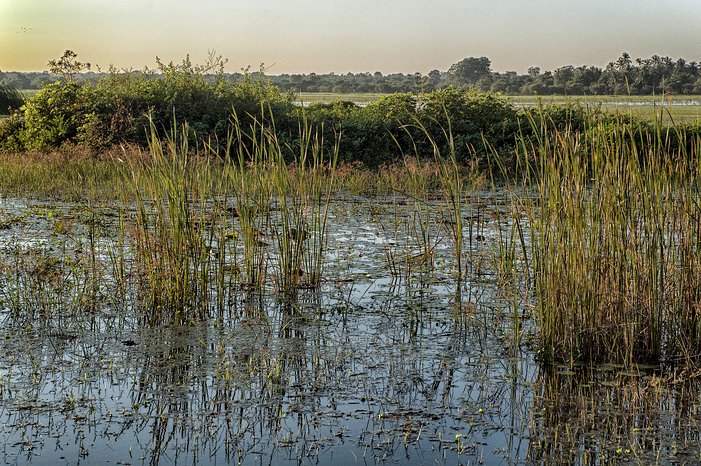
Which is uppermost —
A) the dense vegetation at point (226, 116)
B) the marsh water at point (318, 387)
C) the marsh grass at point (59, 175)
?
the dense vegetation at point (226, 116)

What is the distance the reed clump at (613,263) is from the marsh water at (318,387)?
18 cm

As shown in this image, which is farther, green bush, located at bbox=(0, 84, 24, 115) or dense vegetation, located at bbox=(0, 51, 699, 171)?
green bush, located at bbox=(0, 84, 24, 115)

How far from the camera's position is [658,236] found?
15.3 feet

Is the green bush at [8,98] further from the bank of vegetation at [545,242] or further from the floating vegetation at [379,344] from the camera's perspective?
the floating vegetation at [379,344]

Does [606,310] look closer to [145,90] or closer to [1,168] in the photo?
[1,168]

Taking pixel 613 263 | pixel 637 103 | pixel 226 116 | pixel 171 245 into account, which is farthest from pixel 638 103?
pixel 226 116

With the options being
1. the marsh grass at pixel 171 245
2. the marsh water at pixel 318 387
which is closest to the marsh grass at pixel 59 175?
the marsh grass at pixel 171 245

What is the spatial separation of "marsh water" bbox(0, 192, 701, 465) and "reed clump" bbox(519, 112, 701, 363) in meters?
0.18

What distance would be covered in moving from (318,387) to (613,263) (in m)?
1.70

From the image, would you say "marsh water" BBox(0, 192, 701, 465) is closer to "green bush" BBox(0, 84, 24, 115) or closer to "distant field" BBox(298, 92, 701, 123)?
"distant field" BBox(298, 92, 701, 123)

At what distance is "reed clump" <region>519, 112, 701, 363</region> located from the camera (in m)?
4.53

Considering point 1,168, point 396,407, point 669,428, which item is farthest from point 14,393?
point 1,168

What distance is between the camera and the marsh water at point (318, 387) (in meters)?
3.58

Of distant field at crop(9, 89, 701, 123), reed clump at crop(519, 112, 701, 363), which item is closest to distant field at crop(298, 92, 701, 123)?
distant field at crop(9, 89, 701, 123)
